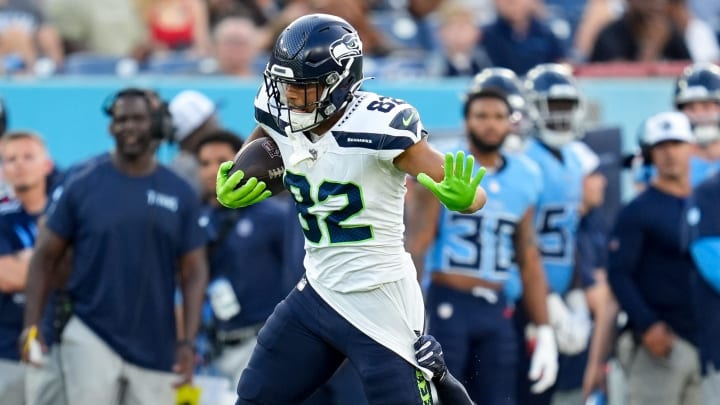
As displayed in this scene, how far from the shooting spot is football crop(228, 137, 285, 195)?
603 cm

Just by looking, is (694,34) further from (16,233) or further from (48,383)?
(48,383)

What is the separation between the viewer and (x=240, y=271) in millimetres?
8727

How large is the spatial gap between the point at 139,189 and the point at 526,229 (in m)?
1.87

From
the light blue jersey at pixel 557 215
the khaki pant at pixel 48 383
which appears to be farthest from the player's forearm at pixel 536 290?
the khaki pant at pixel 48 383

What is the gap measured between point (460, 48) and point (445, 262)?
4.18m

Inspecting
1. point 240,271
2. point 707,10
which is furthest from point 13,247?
point 707,10

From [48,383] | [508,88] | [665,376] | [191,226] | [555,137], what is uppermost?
[508,88]

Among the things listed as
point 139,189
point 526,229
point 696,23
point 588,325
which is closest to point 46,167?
point 139,189

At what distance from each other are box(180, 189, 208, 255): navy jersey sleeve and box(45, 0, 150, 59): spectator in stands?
17.5ft

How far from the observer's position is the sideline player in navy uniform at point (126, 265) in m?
7.57

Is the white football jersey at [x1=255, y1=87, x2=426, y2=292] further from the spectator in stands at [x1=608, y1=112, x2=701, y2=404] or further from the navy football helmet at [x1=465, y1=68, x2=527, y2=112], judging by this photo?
the spectator in stands at [x1=608, y1=112, x2=701, y2=404]

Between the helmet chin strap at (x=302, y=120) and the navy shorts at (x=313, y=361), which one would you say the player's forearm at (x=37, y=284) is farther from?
the helmet chin strap at (x=302, y=120)

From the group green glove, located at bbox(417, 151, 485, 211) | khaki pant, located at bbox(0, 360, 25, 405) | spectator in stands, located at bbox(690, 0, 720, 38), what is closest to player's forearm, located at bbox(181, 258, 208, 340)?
khaki pant, located at bbox(0, 360, 25, 405)

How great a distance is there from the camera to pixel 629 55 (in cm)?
1214
